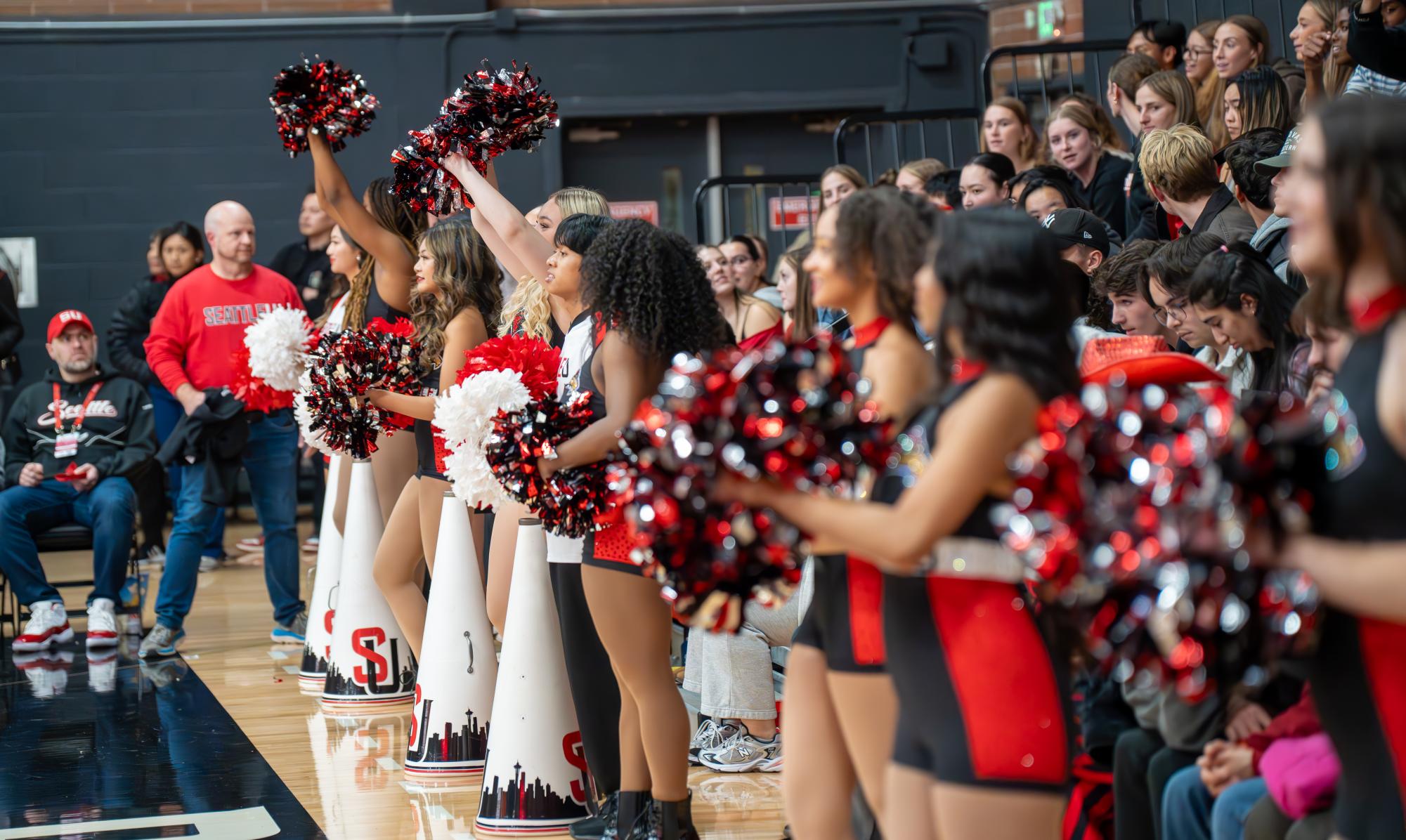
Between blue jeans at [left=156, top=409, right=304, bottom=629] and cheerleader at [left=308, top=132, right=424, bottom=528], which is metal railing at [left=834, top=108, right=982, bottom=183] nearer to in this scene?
blue jeans at [left=156, top=409, right=304, bottom=629]

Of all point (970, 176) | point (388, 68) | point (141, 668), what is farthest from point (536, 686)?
point (388, 68)

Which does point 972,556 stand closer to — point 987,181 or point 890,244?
point 890,244

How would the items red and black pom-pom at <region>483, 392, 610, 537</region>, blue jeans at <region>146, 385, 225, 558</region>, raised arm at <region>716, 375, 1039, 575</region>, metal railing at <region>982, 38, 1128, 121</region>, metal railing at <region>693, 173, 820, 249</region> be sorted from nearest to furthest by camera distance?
raised arm at <region>716, 375, 1039, 575</region>, red and black pom-pom at <region>483, 392, 610, 537</region>, metal railing at <region>982, 38, 1128, 121</region>, blue jeans at <region>146, 385, 225, 558</region>, metal railing at <region>693, 173, 820, 249</region>

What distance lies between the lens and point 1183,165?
4270mm

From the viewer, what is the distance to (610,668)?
358 centimetres

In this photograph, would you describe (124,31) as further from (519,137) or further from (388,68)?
(519,137)

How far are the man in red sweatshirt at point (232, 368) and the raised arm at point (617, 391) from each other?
3.46 meters

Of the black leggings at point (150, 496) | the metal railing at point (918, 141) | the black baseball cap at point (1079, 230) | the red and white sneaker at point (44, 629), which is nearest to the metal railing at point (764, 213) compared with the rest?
the metal railing at point (918, 141)

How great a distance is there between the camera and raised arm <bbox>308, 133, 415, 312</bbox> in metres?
4.70

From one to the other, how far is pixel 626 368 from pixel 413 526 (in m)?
1.81

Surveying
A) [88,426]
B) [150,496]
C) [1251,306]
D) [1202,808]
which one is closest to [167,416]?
[150,496]

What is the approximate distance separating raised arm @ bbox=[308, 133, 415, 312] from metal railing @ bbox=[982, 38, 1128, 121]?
3420 mm

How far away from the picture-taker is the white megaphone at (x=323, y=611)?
18.0ft

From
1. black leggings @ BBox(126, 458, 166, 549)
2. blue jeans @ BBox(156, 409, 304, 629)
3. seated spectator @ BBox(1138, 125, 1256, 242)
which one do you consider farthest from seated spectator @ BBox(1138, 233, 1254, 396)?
black leggings @ BBox(126, 458, 166, 549)
